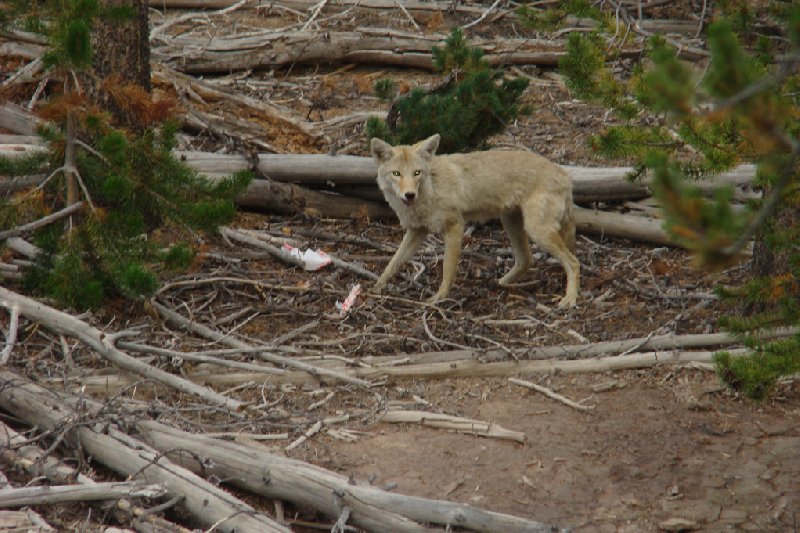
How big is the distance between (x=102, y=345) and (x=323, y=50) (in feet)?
26.8

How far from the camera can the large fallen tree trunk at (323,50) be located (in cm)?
1330

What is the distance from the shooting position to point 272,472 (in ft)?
17.7

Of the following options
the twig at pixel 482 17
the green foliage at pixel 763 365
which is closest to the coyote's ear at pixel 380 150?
the green foliage at pixel 763 365

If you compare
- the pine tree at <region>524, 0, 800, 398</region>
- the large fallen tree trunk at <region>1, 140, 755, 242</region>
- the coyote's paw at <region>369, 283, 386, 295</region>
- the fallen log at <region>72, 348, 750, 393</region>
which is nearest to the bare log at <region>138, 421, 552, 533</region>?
the fallen log at <region>72, 348, 750, 393</region>

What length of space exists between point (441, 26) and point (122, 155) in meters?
8.84

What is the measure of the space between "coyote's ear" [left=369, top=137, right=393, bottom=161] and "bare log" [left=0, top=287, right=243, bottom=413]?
321 cm

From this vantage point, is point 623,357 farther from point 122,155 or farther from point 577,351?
point 122,155

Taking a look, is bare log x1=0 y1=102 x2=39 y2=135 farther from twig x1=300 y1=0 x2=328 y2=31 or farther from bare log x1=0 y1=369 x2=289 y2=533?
twig x1=300 y1=0 x2=328 y2=31

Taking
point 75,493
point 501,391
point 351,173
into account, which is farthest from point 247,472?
point 351,173

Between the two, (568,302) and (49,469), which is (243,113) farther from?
(49,469)

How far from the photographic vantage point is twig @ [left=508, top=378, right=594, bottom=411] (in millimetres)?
6614

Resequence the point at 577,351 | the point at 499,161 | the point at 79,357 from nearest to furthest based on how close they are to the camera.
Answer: the point at 79,357 < the point at 577,351 < the point at 499,161

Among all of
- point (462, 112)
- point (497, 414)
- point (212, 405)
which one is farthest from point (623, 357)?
point (462, 112)

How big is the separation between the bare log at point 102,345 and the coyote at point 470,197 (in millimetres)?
2840
